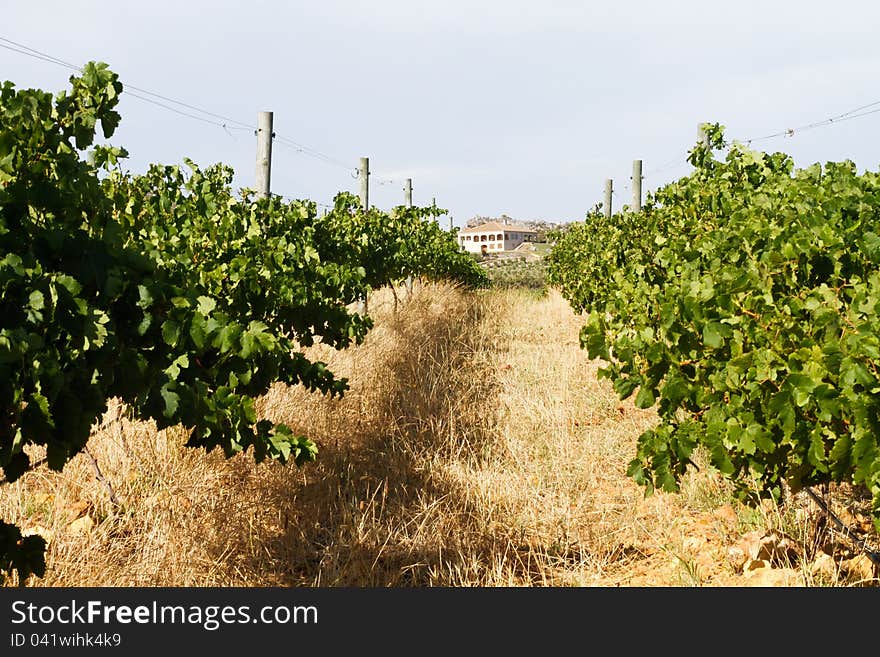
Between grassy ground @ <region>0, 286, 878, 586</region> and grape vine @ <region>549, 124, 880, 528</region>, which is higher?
grape vine @ <region>549, 124, 880, 528</region>

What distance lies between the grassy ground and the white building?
307 feet

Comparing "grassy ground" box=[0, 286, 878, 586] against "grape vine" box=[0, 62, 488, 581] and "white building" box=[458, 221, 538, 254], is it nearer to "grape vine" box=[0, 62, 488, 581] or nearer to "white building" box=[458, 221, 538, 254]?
"grape vine" box=[0, 62, 488, 581]

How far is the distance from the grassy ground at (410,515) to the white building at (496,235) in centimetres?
9363

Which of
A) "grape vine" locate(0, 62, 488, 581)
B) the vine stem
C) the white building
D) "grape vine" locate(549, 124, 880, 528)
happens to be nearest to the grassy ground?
the vine stem

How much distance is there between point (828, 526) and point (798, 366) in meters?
2.03

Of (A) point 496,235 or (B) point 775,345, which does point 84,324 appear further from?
(A) point 496,235

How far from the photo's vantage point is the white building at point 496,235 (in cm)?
10062

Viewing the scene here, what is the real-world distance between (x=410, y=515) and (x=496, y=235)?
318 feet

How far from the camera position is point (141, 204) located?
557 cm

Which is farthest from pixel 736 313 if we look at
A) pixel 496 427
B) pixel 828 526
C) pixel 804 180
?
pixel 496 427

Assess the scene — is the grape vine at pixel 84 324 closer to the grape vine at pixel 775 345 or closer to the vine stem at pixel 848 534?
the grape vine at pixel 775 345

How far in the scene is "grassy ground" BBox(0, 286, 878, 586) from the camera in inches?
167

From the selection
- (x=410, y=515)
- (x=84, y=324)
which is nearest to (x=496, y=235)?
(x=410, y=515)

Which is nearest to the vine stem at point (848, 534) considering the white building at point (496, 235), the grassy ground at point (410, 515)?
the grassy ground at point (410, 515)
